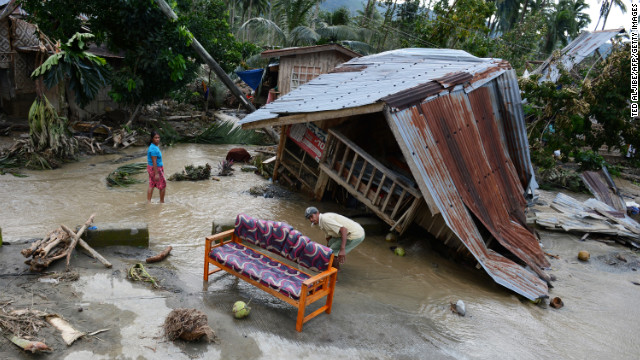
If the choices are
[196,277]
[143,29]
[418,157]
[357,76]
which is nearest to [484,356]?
[418,157]

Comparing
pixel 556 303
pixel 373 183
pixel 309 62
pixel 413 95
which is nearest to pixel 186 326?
pixel 373 183

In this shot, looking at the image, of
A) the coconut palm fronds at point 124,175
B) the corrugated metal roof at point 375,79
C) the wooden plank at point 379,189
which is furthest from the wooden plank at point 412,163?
the coconut palm fronds at point 124,175

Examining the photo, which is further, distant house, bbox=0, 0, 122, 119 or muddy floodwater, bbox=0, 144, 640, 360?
distant house, bbox=0, 0, 122, 119

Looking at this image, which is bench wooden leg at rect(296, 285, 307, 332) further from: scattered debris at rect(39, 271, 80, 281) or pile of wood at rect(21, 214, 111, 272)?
scattered debris at rect(39, 271, 80, 281)

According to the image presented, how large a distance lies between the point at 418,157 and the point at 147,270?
15.9ft

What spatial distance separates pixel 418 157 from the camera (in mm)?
7266

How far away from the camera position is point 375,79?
9.55 m

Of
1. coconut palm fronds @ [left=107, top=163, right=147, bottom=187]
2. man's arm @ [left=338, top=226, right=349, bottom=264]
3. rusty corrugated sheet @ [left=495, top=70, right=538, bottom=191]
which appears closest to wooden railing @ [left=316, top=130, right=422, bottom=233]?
man's arm @ [left=338, top=226, right=349, bottom=264]

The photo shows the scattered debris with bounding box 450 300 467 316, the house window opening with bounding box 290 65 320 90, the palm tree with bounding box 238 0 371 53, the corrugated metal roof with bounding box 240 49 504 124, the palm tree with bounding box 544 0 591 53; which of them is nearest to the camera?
the scattered debris with bounding box 450 300 467 316

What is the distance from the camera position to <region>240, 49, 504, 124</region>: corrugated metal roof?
8305 millimetres

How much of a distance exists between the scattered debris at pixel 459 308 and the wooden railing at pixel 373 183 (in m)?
2.20

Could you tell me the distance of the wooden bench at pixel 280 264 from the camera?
493 cm

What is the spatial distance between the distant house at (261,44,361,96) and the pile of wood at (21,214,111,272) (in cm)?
1328

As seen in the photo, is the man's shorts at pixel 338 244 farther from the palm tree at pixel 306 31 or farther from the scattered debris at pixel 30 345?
the palm tree at pixel 306 31
